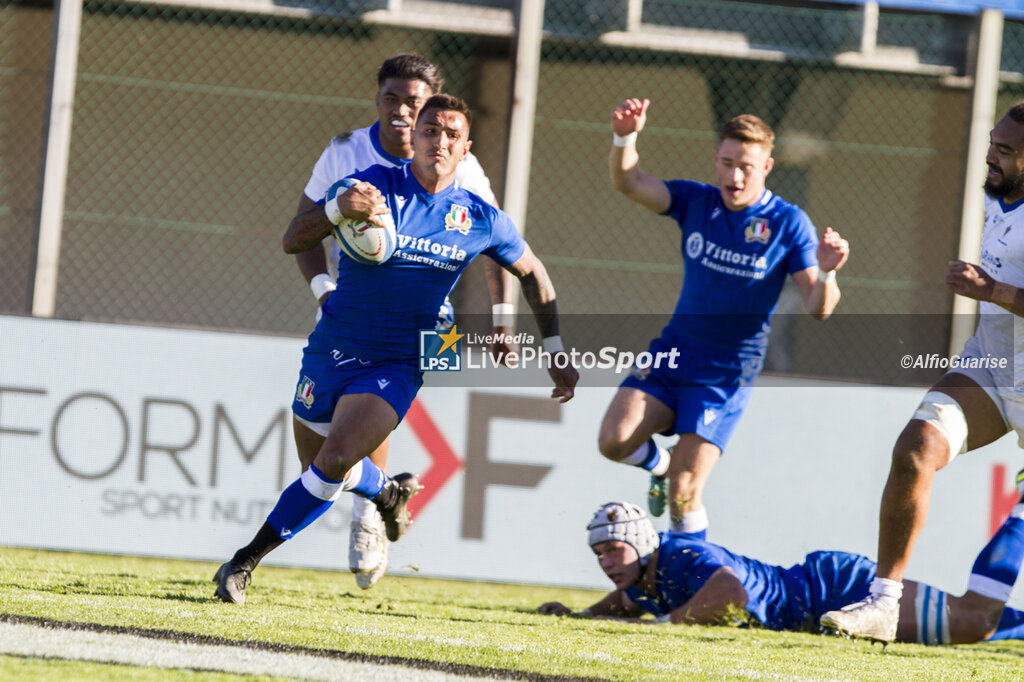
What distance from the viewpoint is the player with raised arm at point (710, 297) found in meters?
5.56

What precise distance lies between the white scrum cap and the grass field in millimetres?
403

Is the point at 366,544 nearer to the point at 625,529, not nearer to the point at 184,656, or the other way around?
the point at 625,529

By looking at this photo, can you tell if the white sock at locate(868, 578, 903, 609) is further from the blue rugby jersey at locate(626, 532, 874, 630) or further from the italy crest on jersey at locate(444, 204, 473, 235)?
the italy crest on jersey at locate(444, 204, 473, 235)

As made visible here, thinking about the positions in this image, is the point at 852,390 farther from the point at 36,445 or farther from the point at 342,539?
the point at 36,445

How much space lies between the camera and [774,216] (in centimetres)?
561

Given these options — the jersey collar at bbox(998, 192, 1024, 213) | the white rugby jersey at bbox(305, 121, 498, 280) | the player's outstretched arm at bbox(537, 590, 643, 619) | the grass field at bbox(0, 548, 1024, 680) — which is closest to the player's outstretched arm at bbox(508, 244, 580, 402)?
the white rugby jersey at bbox(305, 121, 498, 280)

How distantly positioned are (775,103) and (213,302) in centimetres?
514

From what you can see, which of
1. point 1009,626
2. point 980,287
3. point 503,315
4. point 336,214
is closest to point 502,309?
point 503,315

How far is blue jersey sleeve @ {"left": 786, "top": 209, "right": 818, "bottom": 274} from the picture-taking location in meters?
5.51

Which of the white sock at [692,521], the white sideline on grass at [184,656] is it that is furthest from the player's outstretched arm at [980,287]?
the white sideline on grass at [184,656]

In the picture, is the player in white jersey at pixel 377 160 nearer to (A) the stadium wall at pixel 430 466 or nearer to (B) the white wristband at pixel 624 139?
(B) the white wristband at pixel 624 139

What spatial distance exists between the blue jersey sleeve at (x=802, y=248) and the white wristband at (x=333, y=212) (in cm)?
232

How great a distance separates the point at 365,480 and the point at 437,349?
2.28 feet

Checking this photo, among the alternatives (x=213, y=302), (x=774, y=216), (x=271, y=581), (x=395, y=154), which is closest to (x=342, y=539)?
(x=271, y=581)
